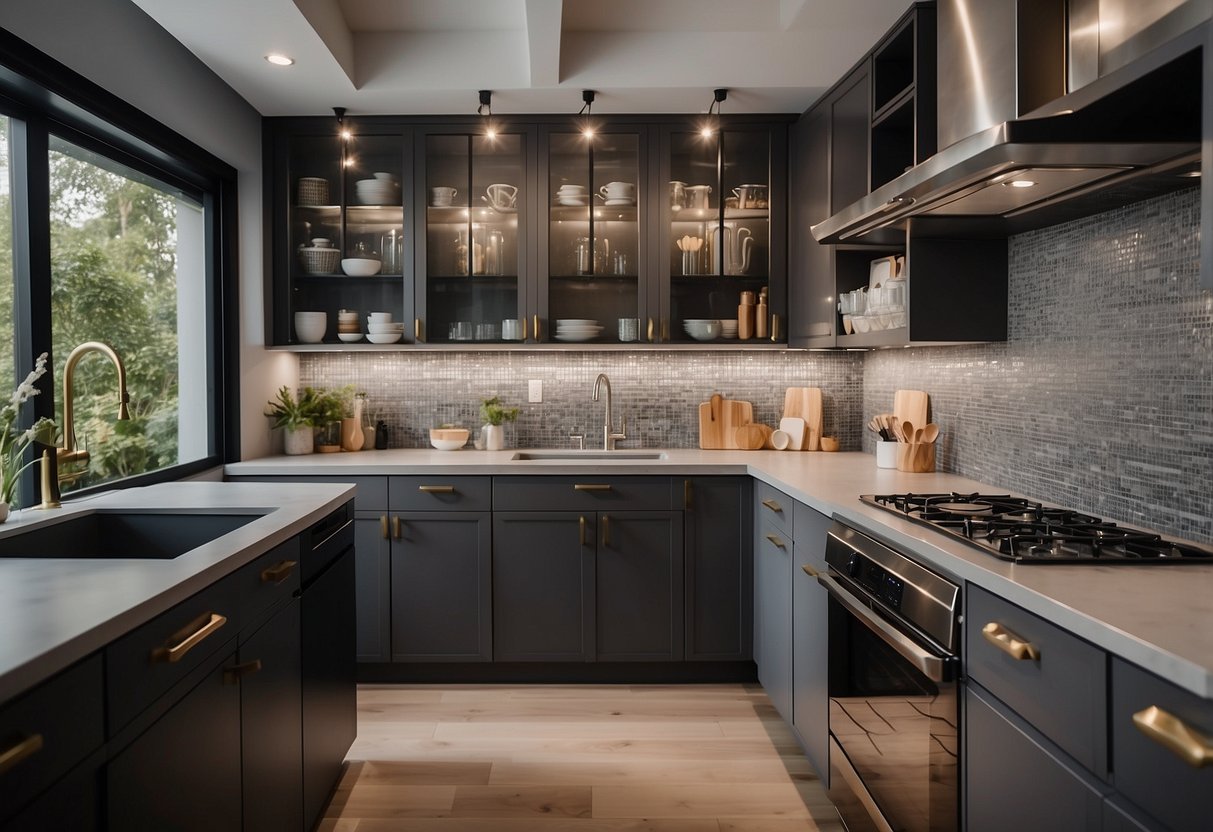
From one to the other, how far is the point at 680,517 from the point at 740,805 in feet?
3.82

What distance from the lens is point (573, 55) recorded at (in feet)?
10.6

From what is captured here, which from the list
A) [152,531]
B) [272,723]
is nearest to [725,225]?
[152,531]

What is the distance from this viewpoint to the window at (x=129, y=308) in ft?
7.85

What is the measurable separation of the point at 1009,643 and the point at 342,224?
321 cm

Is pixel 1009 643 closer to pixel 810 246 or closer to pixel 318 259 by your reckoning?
pixel 810 246

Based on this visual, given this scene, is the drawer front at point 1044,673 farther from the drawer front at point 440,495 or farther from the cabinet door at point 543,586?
the drawer front at point 440,495

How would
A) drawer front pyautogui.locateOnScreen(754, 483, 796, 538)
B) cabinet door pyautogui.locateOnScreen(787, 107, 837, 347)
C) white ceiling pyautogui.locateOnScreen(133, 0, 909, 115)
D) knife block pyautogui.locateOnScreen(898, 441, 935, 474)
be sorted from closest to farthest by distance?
drawer front pyautogui.locateOnScreen(754, 483, 796, 538) < knife block pyautogui.locateOnScreen(898, 441, 935, 474) < white ceiling pyautogui.locateOnScreen(133, 0, 909, 115) < cabinet door pyautogui.locateOnScreen(787, 107, 837, 347)

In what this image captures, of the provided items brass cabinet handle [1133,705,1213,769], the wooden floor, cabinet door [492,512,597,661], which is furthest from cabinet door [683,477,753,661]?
brass cabinet handle [1133,705,1213,769]

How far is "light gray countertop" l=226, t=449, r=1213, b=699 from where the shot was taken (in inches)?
42.8

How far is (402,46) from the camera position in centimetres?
328

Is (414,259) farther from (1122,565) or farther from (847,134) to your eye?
(1122,565)

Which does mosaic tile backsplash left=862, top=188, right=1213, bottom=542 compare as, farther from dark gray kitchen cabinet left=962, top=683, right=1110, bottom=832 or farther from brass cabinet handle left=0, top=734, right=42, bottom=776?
brass cabinet handle left=0, top=734, right=42, bottom=776

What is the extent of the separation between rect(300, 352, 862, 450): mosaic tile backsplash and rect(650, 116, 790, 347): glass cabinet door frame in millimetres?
304

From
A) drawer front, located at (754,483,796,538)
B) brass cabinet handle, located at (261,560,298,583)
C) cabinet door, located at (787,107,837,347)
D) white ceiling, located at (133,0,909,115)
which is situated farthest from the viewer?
cabinet door, located at (787,107,837,347)
